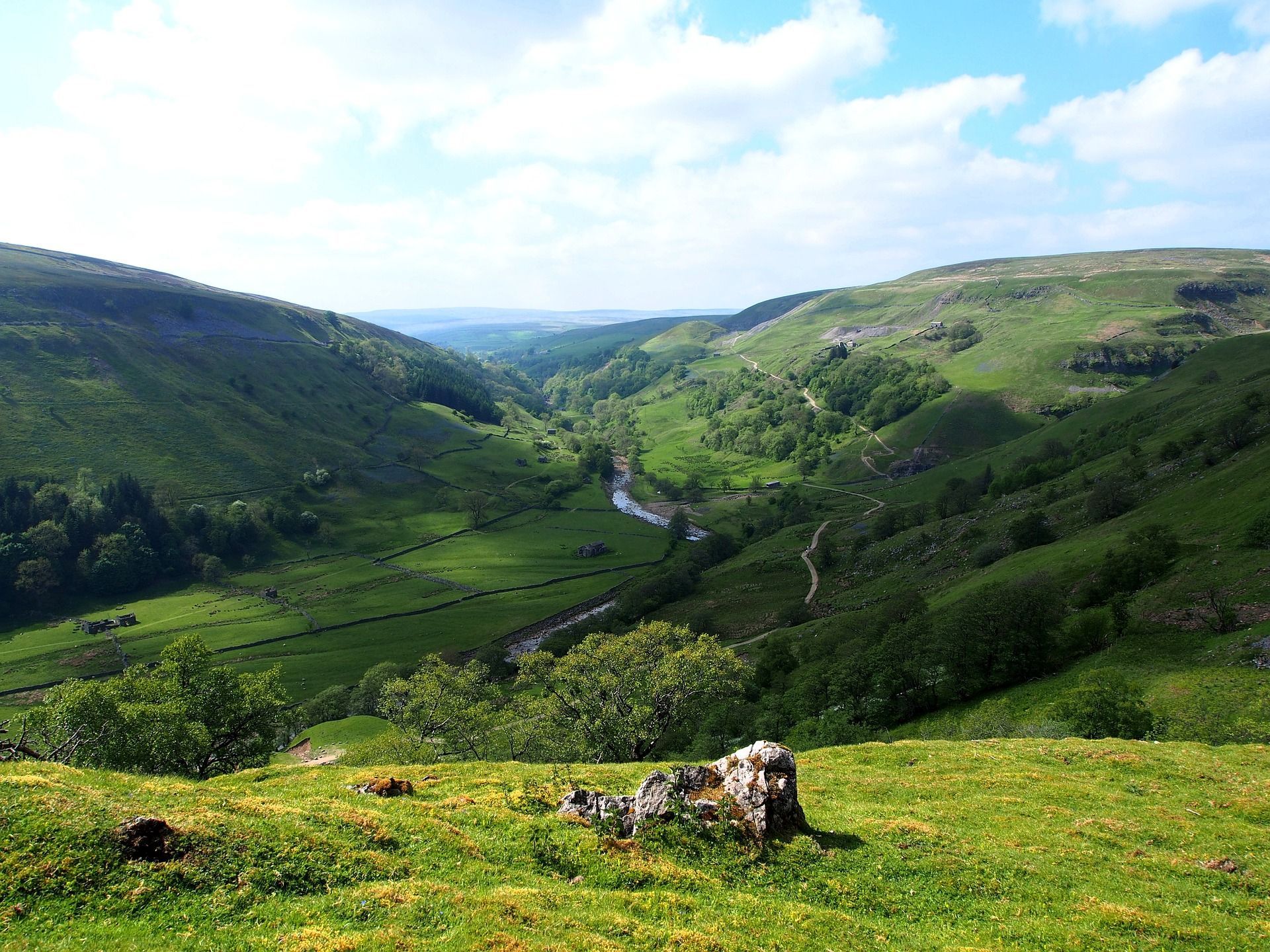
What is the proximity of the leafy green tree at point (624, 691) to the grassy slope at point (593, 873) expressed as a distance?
70.0 feet

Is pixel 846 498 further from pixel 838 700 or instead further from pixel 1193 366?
pixel 838 700

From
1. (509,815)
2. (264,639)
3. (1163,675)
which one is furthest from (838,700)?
(264,639)

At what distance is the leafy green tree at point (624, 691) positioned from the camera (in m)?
49.8

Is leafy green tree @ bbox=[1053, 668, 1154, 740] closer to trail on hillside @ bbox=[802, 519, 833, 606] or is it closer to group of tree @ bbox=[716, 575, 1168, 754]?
group of tree @ bbox=[716, 575, 1168, 754]

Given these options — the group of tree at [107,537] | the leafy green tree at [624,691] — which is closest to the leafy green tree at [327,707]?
the leafy green tree at [624,691]

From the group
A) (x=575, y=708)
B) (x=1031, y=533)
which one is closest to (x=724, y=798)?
(x=575, y=708)

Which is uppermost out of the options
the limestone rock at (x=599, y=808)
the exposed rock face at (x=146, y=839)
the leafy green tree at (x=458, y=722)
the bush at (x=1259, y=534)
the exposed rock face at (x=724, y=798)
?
the bush at (x=1259, y=534)

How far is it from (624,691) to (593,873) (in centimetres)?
3219

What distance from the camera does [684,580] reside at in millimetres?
141375

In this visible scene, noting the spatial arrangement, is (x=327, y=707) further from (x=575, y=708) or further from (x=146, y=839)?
(x=146, y=839)

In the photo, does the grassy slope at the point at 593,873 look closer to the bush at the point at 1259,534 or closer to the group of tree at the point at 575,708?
the group of tree at the point at 575,708

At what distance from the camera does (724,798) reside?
23.9 meters

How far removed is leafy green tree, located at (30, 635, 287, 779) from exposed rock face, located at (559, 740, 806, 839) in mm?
29520

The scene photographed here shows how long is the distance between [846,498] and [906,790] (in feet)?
575
